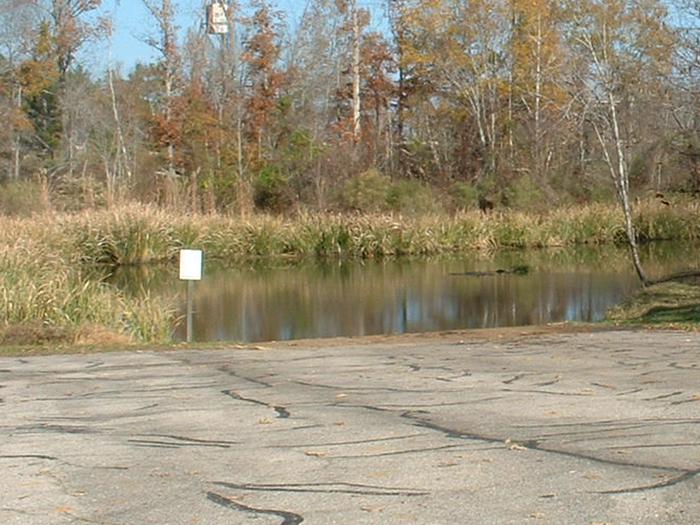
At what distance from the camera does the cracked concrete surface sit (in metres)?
6.16

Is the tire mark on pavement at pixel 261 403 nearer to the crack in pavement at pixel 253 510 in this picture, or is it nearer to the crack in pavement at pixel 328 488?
the crack in pavement at pixel 328 488

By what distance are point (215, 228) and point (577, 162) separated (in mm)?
17850

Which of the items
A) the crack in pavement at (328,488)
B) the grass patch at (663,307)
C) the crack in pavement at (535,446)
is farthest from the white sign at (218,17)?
the crack in pavement at (328,488)

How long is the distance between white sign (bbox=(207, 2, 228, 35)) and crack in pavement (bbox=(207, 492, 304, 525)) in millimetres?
56292

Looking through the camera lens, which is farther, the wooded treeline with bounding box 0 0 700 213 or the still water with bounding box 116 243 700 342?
the wooded treeline with bounding box 0 0 700 213

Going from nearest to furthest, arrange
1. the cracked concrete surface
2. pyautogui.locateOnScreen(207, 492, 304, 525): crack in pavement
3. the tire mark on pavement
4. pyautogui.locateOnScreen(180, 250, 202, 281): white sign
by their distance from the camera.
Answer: pyautogui.locateOnScreen(207, 492, 304, 525): crack in pavement, the cracked concrete surface, the tire mark on pavement, pyautogui.locateOnScreen(180, 250, 202, 281): white sign

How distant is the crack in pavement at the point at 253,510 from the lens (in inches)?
234

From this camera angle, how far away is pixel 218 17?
61188mm

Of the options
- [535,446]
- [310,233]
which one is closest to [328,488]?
[535,446]

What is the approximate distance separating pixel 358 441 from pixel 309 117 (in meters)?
52.0

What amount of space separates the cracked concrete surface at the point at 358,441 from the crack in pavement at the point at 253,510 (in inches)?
0.5

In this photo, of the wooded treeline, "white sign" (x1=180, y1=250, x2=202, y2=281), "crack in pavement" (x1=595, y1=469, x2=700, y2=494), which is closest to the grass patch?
"white sign" (x1=180, y1=250, x2=202, y2=281)

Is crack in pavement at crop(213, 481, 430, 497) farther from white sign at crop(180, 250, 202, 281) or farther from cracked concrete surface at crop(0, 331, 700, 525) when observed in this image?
white sign at crop(180, 250, 202, 281)

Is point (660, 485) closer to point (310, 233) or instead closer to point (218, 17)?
point (310, 233)
